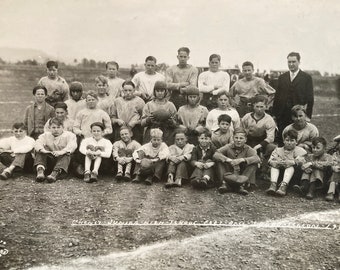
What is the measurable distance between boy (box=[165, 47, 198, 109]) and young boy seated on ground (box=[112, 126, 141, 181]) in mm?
1044

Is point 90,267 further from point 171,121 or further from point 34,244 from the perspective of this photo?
point 171,121

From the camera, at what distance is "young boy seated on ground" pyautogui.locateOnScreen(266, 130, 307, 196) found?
4398 millimetres

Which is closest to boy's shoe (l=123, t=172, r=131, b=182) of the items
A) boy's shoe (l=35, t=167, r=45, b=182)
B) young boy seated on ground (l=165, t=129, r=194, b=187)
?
young boy seated on ground (l=165, t=129, r=194, b=187)

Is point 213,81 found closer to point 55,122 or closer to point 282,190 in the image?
point 282,190

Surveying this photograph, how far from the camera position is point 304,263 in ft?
9.34

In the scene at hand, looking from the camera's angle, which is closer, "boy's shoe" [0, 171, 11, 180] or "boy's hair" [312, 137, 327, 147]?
Result: "boy's hair" [312, 137, 327, 147]

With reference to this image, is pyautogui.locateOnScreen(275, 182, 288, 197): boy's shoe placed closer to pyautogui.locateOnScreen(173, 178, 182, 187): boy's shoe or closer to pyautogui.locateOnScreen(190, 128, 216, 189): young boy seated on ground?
pyautogui.locateOnScreen(190, 128, 216, 189): young boy seated on ground

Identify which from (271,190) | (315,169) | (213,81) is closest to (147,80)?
(213,81)

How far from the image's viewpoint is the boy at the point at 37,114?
527 cm

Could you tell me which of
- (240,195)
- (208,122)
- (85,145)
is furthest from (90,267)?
(208,122)

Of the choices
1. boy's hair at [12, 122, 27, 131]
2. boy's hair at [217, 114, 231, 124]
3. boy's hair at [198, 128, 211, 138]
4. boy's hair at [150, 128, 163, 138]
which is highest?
boy's hair at [217, 114, 231, 124]

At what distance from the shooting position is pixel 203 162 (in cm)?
465

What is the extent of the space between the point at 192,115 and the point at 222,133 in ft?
1.60

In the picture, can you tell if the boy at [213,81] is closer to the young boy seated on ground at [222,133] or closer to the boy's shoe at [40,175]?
the young boy seated on ground at [222,133]
